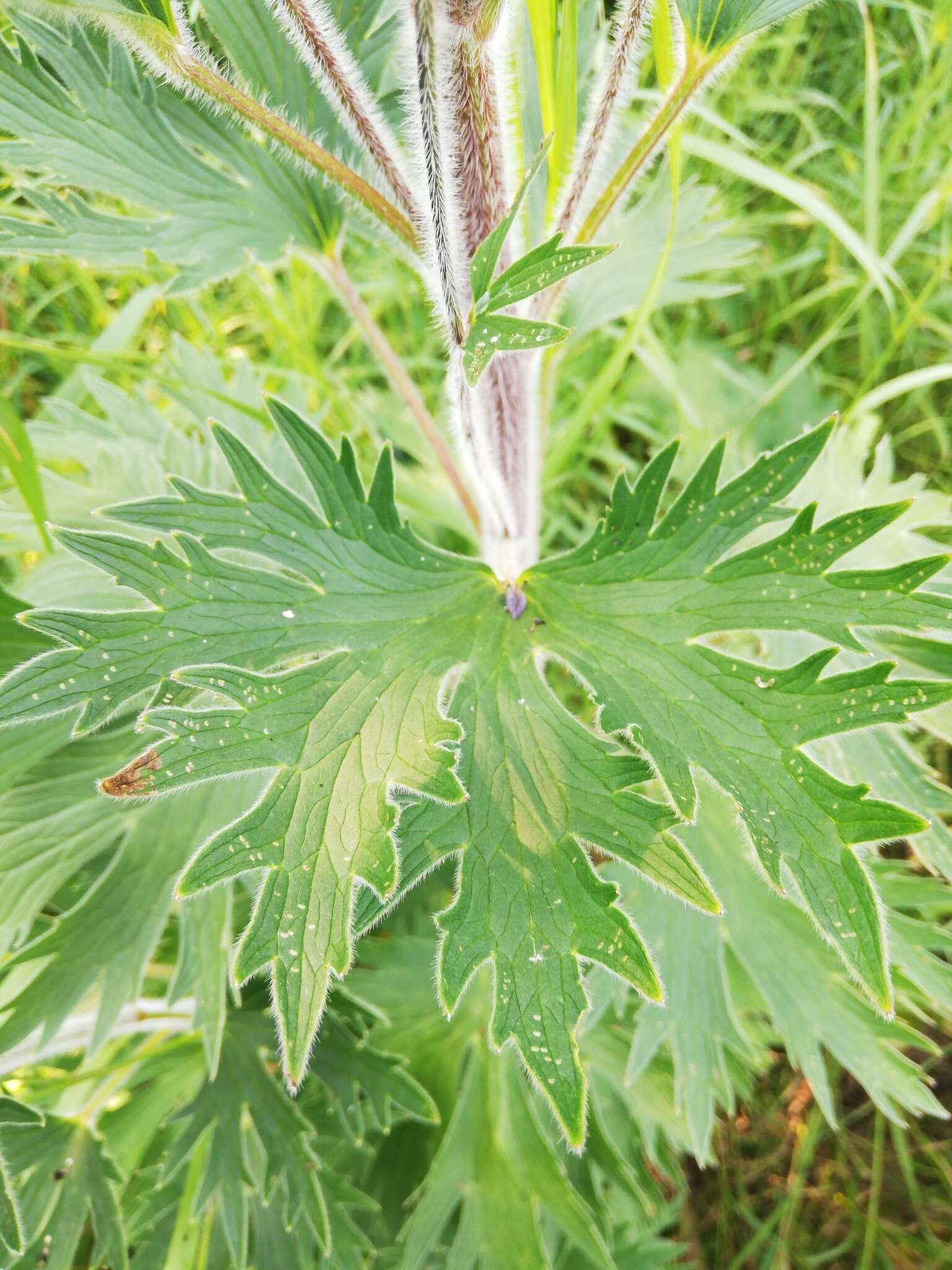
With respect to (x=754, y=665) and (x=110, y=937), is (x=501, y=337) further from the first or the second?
(x=110, y=937)

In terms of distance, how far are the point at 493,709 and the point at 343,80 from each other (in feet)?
2.08

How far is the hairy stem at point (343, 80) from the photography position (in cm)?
76

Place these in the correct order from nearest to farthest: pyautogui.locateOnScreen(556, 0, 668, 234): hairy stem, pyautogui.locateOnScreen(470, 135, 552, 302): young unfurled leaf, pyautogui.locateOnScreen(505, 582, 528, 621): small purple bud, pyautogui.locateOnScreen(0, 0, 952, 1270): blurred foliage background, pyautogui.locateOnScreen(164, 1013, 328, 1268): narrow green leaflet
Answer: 1. pyautogui.locateOnScreen(470, 135, 552, 302): young unfurled leaf
2. pyautogui.locateOnScreen(556, 0, 668, 234): hairy stem
3. pyautogui.locateOnScreen(505, 582, 528, 621): small purple bud
4. pyautogui.locateOnScreen(164, 1013, 328, 1268): narrow green leaflet
5. pyautogui.locateOnScreen(0, 0, 952, 1270): blurred foliage background

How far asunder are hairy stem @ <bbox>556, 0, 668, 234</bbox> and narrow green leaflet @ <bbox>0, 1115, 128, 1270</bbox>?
4.15 ft

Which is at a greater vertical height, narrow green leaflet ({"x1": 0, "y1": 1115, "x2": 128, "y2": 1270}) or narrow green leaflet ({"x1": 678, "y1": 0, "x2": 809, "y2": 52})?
narrow green leaflet ({"x1": 678, "y1": 0, "x2": 809, "y2": 52})

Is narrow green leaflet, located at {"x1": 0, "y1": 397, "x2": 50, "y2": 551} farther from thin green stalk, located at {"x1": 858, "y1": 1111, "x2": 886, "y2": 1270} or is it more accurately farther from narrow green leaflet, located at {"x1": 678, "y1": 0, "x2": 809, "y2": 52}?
thin green stalk, located at {"x1": 858, "y1": 1111, "x2": 886, "y2": 1270}

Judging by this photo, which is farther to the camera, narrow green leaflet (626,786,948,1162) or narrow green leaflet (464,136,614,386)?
narrow green leaflet (626,786,948,1162)

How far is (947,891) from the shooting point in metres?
1.20

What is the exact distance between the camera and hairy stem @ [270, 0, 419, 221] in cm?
76

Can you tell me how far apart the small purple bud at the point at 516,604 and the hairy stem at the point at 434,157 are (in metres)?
0.30

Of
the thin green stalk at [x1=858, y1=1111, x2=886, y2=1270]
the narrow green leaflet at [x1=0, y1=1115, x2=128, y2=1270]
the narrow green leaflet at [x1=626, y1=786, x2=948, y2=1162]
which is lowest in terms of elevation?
the thin green stalk at [x1=858, y1=1111, x2=886, y2=1270]

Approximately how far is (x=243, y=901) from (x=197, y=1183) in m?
0.39

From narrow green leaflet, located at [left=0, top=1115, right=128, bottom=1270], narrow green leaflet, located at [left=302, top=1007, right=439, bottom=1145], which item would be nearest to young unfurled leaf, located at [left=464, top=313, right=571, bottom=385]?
narrow green leaflet, located at [left=302, top=1007, right=439, bottom=1145]

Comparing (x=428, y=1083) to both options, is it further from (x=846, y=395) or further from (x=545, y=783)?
(x=846, y=395)
